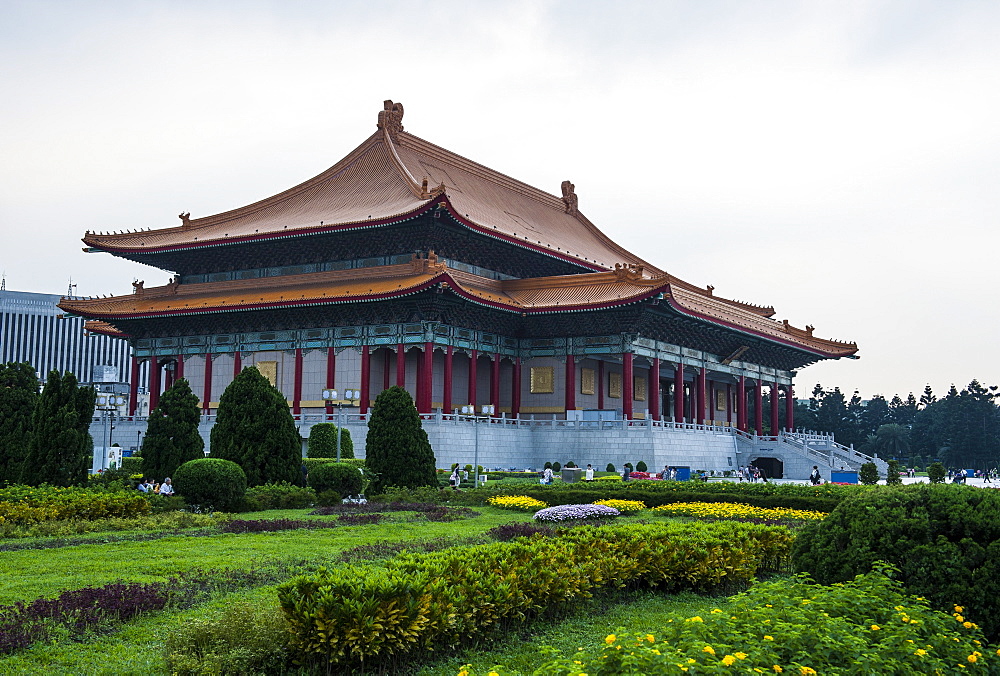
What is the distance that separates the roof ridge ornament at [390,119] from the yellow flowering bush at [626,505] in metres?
33.8

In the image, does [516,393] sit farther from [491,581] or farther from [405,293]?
[491,581]

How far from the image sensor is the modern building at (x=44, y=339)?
105 m

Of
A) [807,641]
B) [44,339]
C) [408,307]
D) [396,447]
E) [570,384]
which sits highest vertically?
[44,339]

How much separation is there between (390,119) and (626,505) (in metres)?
35.6

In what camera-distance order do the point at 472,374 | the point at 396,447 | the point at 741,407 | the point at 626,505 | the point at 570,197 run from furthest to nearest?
the point at 570,197 → the point at 741,407 → the point at 472,374 → the point at 396,447 → the point at 626,505

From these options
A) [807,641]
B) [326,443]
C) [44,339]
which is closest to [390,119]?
[326,443]

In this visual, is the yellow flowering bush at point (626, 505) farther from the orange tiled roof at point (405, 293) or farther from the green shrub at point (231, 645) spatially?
the orange tiled roof at point (405, 293)

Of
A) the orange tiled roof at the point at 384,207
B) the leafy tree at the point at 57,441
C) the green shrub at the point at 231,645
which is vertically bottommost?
the green shrub at the point at 231,645

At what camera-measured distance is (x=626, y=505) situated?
24.6 m

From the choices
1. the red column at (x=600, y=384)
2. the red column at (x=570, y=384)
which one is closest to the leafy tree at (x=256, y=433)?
the red column at (x=570, y=384)

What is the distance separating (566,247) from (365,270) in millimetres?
13355

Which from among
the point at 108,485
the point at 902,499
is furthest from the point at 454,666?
the point at 108,485

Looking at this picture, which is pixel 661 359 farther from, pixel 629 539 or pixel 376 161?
pixel 629 539

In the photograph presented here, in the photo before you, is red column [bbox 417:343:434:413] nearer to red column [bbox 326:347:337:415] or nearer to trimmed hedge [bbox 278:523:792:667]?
red column [bbox 326:347:337:415]
